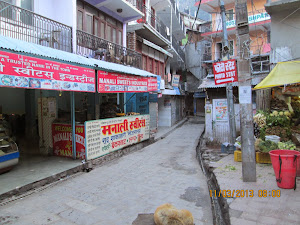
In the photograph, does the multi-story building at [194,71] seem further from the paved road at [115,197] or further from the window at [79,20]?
the paved road at [115,197]

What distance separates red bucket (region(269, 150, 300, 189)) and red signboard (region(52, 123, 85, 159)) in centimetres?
575

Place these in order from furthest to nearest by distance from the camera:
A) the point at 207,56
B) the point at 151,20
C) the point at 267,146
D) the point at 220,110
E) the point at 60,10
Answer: the point at 207,56 → the point at 151,20 → the point at 220,110 → the point at 60,10 → the point at 267,146

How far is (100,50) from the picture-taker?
35.2ft

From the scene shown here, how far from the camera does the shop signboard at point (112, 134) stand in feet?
25.4

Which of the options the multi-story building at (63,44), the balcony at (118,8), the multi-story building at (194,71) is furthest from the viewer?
the multi-story building at (194,71)

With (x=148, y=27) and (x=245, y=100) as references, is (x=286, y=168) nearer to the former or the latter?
(x=245, y=100)

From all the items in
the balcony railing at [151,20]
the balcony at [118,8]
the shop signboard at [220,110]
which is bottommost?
the shop signboard at [220,110]

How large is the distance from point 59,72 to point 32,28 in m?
3.61

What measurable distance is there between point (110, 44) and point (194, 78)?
21143 millimetres

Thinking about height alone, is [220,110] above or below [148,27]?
below

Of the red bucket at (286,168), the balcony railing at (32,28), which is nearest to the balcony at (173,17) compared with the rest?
the balcony railing at (32,28)

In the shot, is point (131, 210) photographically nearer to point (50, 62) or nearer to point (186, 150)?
point (50, 62)

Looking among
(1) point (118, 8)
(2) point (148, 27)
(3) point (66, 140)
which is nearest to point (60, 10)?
(1) point (118, 8)

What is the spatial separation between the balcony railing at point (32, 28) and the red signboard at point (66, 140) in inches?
129
